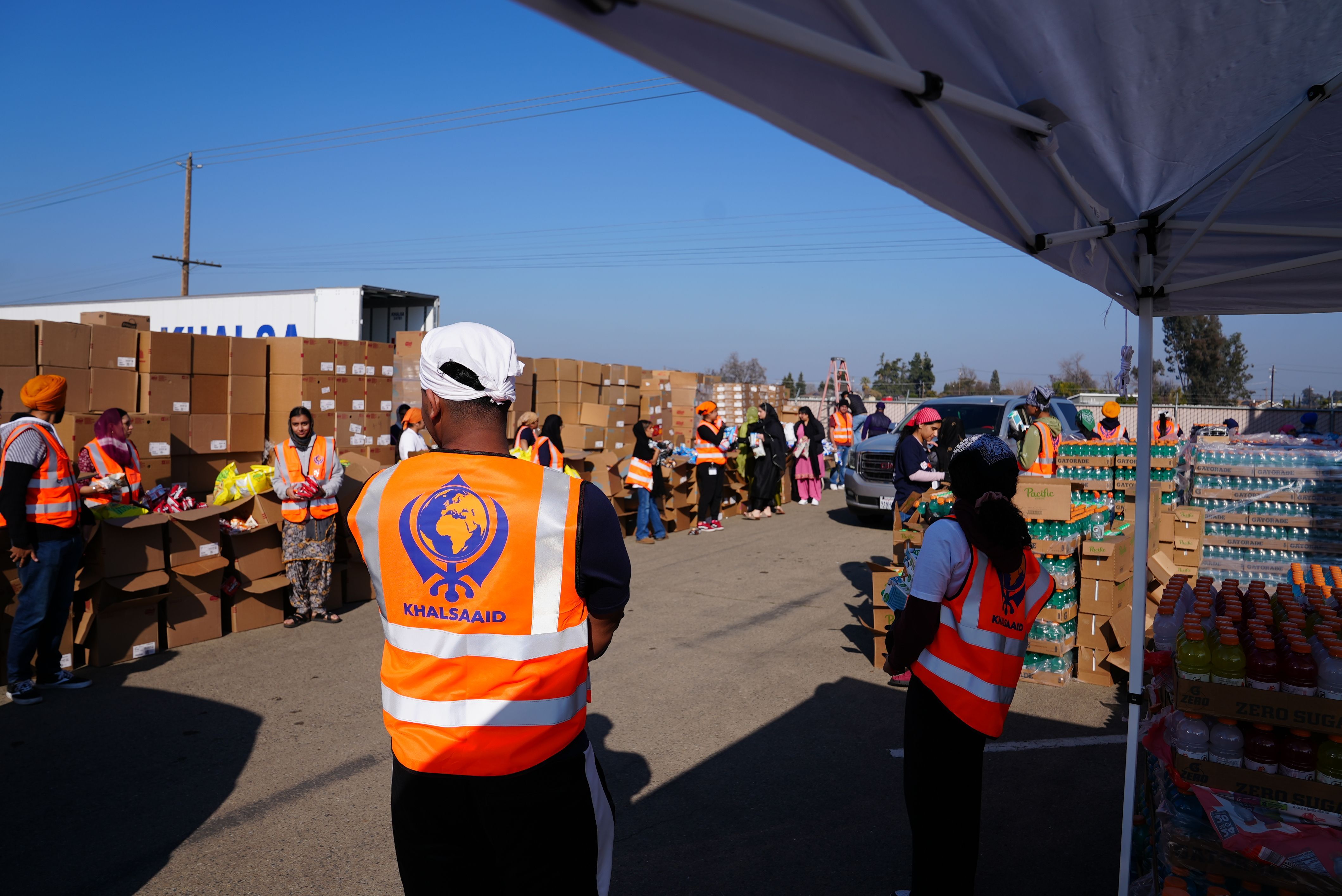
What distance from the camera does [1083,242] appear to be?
3.17m

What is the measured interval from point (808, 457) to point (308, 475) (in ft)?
36.6

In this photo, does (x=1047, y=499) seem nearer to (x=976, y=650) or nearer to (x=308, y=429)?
(x=976, y=650)

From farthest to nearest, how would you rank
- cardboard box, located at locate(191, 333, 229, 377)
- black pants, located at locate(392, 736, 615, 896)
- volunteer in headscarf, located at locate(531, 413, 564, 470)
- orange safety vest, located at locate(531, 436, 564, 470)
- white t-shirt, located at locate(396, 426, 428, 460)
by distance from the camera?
white t-shirt, located at locate(396, 426, 428, 460)
volunteer in headscarf, located at locate(531, 413, 564, 470)
orange safety vest, located at locate(531, 436, 564, 470)
cardboard box, located at locate(191, 333, 229, 377)
black pants, located at locate(392, 736, 615, 896)

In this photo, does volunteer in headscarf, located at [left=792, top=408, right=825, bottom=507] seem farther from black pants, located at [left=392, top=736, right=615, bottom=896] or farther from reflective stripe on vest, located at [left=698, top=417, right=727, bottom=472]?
black pants, located at [left=392, top=736, right=615, bottom=896]

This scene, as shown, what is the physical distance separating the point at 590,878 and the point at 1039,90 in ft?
8.21

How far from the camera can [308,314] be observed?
41.5ft

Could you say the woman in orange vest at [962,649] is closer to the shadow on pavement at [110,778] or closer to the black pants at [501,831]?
the black pants at [501,831]

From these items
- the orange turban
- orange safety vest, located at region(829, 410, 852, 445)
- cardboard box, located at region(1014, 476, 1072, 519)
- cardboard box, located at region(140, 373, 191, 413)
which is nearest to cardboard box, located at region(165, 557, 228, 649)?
the orange turban

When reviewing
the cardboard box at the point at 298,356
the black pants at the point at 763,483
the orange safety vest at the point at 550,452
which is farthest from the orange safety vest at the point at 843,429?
the cardboard box at the point at 298,356

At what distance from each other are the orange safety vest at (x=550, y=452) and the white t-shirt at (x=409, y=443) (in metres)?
1.42

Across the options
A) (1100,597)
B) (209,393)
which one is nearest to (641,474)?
(209,393)

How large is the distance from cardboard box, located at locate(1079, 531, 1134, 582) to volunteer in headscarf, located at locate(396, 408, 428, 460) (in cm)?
712

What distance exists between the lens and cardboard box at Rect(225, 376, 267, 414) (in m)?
8.92

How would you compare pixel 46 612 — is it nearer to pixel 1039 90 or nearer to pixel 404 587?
pixel 404 587
